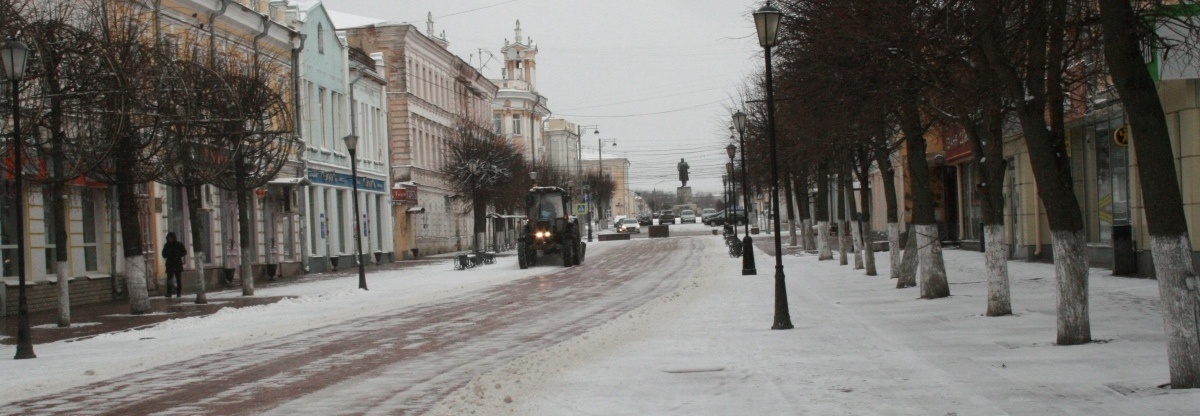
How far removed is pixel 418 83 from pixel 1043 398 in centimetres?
5588

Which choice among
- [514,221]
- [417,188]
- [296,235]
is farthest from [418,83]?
[296,235]

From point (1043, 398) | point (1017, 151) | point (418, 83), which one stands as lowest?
point (1043, 398)

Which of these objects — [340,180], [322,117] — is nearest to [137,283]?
[322,117]

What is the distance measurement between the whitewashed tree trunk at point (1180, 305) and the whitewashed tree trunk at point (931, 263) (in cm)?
1026

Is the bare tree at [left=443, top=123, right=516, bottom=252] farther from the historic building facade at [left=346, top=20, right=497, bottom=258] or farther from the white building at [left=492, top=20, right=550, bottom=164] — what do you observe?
the white building at [left=492, top=20, right=550, bottom=164]

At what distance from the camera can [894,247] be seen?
2570 cm

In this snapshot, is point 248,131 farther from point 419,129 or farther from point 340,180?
point 419,129

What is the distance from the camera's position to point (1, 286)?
23.7 metres

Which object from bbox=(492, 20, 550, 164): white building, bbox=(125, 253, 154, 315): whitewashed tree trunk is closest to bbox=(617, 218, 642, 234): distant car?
bbox=(492, 20, 550, 164): white building

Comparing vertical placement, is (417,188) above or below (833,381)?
above

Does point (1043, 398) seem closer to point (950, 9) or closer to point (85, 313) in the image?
point (950, 9)

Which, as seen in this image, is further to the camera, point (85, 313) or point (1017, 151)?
point (1017, 151)

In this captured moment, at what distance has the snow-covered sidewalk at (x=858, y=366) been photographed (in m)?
9.74

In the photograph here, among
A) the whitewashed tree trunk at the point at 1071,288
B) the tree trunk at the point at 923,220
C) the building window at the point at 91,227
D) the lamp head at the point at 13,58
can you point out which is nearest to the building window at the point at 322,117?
the building window at the point at 91,227
